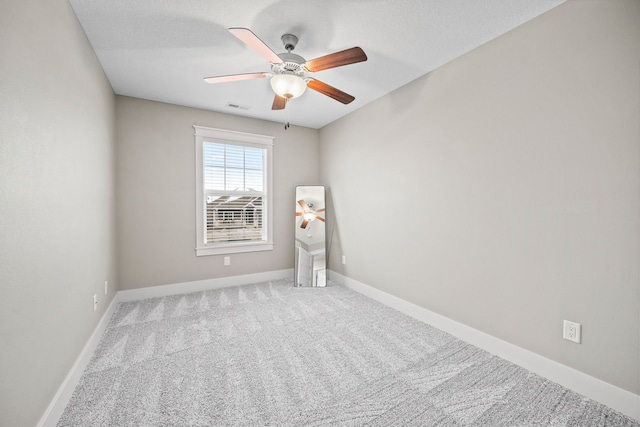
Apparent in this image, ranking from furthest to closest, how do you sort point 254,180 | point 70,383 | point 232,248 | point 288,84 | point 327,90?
point 254,180, point 232,248, point 327,90, point 288,84, point 70,383

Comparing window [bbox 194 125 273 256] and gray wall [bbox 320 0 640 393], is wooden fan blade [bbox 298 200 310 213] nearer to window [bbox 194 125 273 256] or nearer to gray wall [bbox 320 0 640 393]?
window [bbox 194 125 273 256]

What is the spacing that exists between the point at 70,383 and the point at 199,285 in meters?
2.07

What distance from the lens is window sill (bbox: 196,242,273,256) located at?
379cm

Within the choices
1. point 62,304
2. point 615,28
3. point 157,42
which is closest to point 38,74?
point 157,42

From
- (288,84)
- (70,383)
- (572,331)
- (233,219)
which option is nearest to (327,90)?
(288,84)

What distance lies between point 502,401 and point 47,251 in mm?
2774

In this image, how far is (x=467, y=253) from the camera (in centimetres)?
240

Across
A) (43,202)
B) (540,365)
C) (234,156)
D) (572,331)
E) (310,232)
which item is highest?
(234,156)

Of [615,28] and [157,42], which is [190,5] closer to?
[157,42]

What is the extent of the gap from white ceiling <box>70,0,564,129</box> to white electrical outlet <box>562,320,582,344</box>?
2.13 metres

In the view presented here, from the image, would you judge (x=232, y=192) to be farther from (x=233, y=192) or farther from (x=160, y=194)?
(x=160, y=194)

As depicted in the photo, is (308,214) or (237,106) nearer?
(237,106)

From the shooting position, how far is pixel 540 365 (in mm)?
1914

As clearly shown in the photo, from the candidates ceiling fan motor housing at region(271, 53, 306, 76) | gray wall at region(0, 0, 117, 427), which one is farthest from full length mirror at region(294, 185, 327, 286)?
gray wall at region(0, 0, 117, 427)
